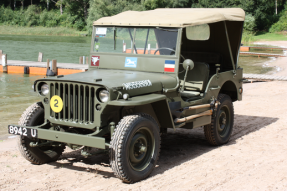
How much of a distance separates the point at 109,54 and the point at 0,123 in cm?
512

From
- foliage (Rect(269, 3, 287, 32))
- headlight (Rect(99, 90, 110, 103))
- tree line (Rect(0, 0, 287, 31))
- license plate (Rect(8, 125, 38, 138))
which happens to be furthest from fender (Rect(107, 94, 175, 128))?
foliage (Rect(269, 3, 287, 32))

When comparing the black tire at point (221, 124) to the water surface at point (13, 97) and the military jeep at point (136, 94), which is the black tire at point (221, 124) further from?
the water surface at point (13, 97)

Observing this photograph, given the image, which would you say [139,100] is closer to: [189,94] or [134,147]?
[134,147]

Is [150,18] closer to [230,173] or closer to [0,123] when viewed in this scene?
[230,173]

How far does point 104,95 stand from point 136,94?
20.2 inches

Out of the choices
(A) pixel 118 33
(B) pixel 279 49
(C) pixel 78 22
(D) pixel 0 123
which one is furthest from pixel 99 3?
(A) pixel 118 33

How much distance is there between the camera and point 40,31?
61.5 m

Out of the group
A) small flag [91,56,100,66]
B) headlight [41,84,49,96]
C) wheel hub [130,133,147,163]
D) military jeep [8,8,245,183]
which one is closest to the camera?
military jeep [8,8,245,183]

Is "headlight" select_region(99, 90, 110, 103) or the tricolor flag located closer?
"headlight" select_region(99, 90, 110, 103)

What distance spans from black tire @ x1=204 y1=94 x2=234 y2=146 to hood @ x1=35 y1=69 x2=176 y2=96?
1.47 metres

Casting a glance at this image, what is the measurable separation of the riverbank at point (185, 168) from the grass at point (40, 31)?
2203 inches

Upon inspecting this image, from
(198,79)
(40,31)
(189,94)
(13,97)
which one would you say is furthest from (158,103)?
(40,31)

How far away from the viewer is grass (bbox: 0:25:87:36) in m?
60.6

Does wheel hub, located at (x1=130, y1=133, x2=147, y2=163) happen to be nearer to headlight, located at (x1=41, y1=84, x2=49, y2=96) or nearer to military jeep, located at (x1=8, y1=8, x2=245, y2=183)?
military jeep, located at (x1=8, y1=8, x2=245, y2=183)
